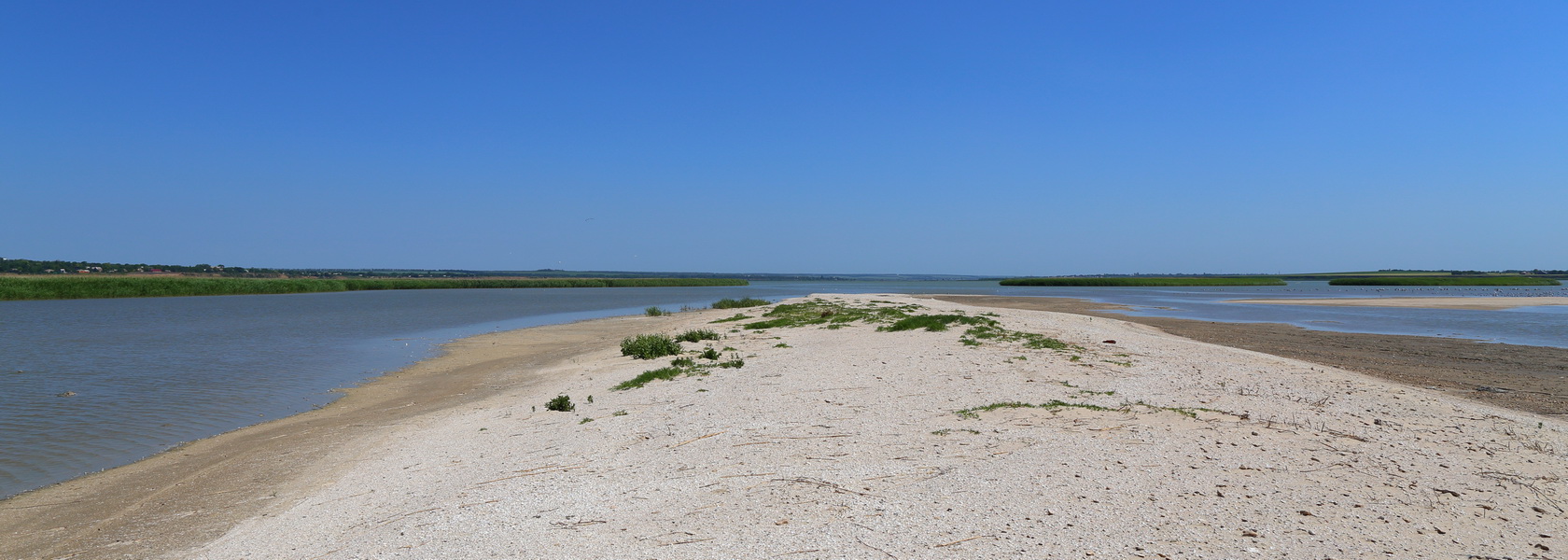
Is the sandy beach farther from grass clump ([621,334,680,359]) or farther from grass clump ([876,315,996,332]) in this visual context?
grass clump ([876,315,996,332])

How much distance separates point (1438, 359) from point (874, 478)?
19.2 metres

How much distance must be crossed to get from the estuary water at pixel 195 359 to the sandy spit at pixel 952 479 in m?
3.98

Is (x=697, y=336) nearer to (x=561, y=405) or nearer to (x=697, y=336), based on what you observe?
(x=697, y=336)

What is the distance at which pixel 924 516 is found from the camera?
578 centimetres

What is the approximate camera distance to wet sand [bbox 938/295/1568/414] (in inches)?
512

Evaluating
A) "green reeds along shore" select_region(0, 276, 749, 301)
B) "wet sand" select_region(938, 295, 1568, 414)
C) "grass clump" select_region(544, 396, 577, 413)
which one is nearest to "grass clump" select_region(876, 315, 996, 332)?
"wet sand" select_region(938, 295, 1568, 414)

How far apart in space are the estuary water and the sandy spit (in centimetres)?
398

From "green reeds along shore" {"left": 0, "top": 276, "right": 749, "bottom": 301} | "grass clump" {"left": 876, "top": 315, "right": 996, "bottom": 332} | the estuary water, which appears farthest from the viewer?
"green reeds along shore" {"left": 0, "top": 276, "right": 749, "bottom": 301}

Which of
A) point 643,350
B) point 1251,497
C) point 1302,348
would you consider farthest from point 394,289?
point 1251,497

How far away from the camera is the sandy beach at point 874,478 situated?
540 cm

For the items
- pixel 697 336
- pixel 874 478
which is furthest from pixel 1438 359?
pixel 874 478

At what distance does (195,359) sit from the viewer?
856 inches

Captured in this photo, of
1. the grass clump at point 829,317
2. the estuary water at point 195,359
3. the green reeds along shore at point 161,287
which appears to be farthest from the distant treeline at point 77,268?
the grass clump at point 829,317

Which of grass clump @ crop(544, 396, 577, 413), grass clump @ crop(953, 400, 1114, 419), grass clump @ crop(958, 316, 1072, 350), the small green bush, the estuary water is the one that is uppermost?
grass clump @ crop(958, 316, 1072, 350)
